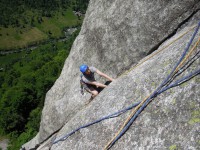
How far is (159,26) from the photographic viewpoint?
1249 cm

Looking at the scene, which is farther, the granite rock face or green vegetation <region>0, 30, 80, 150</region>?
green vegetation <region>0, 30, 80, 150</region>

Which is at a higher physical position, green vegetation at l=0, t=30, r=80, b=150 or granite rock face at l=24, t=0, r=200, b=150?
granite rock face at l=24, t=0, r=200, b=150

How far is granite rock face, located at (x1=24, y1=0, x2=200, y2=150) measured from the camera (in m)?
7.64

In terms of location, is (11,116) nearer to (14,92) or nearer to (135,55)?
(14,92)

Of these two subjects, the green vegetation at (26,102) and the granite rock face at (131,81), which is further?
the green vegetation at (26,102)

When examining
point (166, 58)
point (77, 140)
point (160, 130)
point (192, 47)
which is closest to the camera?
point (160, 130)

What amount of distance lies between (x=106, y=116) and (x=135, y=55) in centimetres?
486

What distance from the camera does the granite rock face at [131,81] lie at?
7645 mm

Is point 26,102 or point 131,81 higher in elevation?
point 131,81

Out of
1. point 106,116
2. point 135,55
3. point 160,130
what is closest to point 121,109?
point 106,116

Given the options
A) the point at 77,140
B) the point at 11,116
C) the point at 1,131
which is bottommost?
the point at 1,131

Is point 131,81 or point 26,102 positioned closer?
point 131,81

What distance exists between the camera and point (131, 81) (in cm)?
988

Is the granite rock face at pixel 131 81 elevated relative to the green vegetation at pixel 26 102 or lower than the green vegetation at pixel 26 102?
elevated
